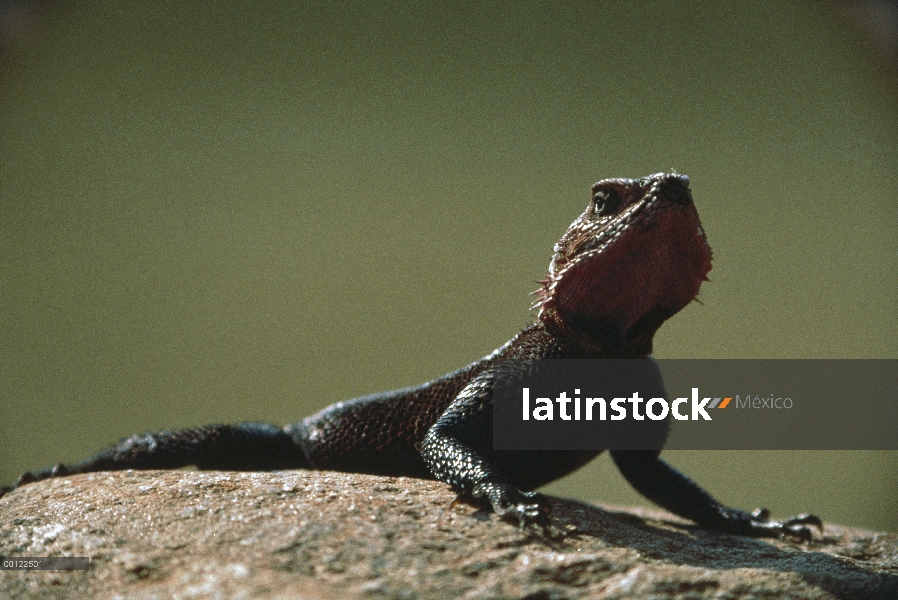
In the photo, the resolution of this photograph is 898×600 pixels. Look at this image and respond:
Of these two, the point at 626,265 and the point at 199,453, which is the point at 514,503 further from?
the point at 199,453

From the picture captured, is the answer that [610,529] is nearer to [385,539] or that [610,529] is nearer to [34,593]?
[385,539]

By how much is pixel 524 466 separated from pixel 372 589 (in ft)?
5.48

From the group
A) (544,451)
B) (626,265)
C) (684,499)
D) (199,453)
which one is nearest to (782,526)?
(684,499)

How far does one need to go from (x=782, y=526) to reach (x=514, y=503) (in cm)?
231

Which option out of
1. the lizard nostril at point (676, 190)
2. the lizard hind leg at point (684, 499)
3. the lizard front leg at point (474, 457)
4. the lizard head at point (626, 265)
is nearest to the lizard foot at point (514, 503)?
the lizard front leg at point (474, 457)

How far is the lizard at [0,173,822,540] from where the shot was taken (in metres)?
3.78

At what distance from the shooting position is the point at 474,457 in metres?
3.62

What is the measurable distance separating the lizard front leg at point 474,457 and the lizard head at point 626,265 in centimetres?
64

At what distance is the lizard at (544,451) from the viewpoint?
149 inches

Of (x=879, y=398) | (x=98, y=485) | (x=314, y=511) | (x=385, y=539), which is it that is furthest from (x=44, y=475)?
(x=879, y=398)

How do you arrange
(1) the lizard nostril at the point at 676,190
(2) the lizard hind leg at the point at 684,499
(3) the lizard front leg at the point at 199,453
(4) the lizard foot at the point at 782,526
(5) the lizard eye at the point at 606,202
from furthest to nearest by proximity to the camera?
(3) the lizard front leg at the point at 199,453 < (2) the lizard hind leg at the point at 684,499 < (4) the lizard foot at the point at 782,526 < (5) the lizard eye at the point at 606,202 < (1) the lizard nostril at the point at 676,190

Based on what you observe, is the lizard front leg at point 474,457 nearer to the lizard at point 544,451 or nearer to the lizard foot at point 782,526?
the lizard at point 544,451

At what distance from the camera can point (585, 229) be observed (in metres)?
4.05

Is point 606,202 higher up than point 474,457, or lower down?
higher up
